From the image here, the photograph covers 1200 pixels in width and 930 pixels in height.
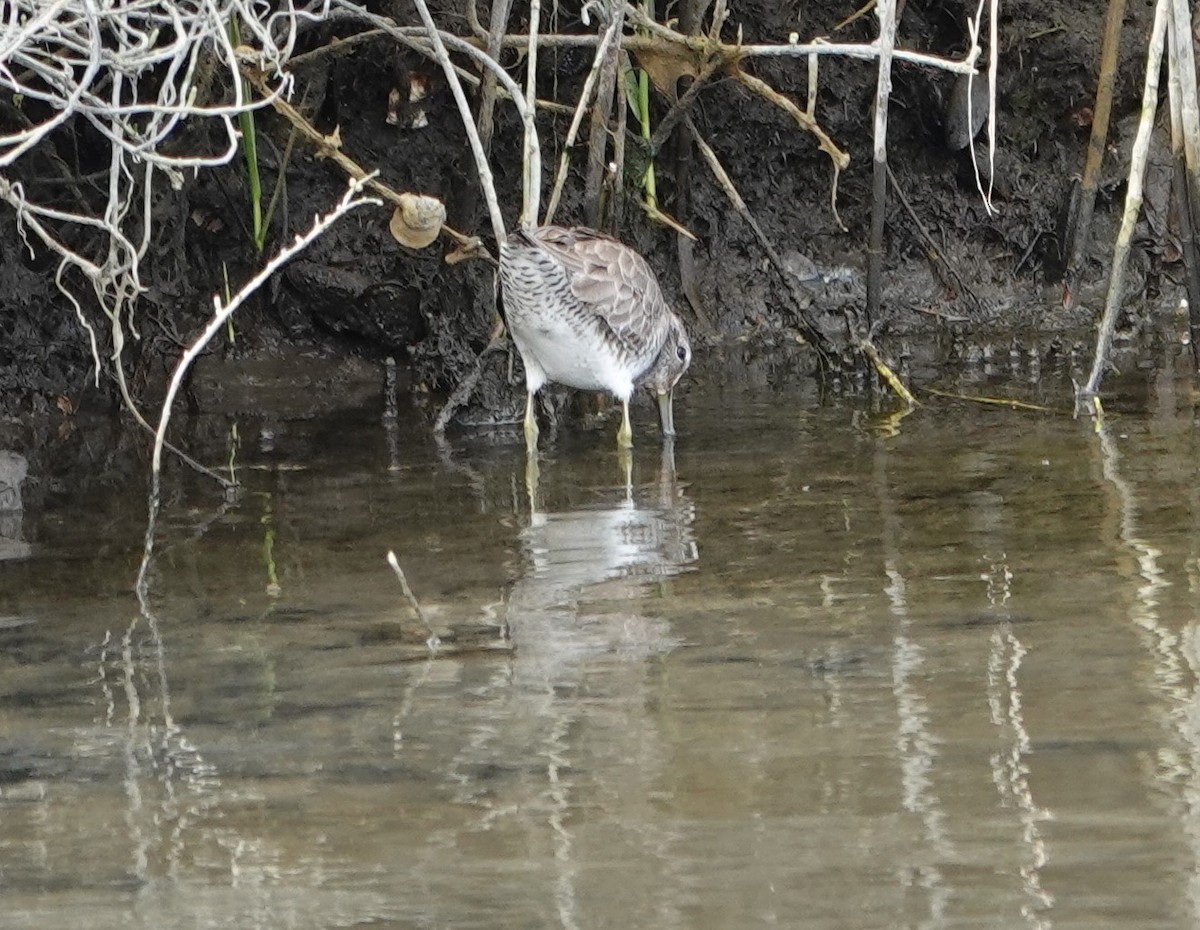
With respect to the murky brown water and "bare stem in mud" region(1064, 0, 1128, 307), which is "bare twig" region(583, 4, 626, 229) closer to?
the murky brown water

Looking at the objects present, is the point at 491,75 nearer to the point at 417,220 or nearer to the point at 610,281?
the point at 417,220

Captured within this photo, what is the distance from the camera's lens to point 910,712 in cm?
332

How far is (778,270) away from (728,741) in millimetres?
4597

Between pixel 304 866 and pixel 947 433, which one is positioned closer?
pixel 304 866

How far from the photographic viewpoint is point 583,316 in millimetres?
6590

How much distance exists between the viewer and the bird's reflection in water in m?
3.86

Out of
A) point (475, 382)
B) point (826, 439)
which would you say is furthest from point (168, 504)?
point (826, 439)

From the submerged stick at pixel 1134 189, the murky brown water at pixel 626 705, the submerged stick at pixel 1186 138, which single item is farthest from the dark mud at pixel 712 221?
the murky brown water at pixel 626 705

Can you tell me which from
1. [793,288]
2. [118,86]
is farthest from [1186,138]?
[118,86]

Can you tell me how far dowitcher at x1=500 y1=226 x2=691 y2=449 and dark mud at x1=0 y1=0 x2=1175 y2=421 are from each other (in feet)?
1.77

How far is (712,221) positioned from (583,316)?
95.0 inches

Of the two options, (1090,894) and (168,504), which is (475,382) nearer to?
(168,504)

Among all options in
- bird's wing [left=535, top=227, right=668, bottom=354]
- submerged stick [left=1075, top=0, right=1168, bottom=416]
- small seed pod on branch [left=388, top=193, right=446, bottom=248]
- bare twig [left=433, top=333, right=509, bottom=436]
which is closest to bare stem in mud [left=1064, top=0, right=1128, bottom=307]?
submerged stick [left=1075, top=0, right=1168, bottom=416]

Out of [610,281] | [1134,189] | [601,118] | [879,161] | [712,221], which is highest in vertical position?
[601,118]
